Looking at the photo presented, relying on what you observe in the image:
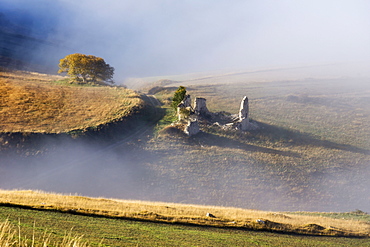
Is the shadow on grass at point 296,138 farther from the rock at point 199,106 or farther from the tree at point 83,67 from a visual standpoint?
the tree at point 83,67

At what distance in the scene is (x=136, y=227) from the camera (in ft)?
56.1

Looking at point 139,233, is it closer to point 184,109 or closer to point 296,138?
point 184,109

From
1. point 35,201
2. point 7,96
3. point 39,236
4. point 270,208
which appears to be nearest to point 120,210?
point 35,201

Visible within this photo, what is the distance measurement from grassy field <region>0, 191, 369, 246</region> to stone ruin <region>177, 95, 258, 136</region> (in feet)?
91.7

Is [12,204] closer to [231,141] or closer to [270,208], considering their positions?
[270,208]

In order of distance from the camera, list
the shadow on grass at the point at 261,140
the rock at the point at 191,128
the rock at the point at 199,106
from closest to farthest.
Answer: the shadow on grass at the point at 261,140 → the rock at the point at 191,128 → the rock at the point at 199,106

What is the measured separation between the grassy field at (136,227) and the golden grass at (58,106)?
86.0 feet

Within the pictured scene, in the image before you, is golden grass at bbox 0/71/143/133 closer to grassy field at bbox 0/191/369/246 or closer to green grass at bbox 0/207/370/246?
grassy field at bbox 0/191/369/246

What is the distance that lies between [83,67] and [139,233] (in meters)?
69.0

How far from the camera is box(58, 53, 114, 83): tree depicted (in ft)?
251

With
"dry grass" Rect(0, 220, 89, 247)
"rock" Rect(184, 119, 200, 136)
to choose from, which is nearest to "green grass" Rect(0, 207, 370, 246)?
"dry grass" Rect(0, 220, 89, 247)

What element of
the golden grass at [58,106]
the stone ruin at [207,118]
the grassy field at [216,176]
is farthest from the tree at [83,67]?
the stone ruin at [207,118]

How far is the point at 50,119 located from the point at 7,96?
14.4 metres

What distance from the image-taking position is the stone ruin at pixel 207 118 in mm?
50156
